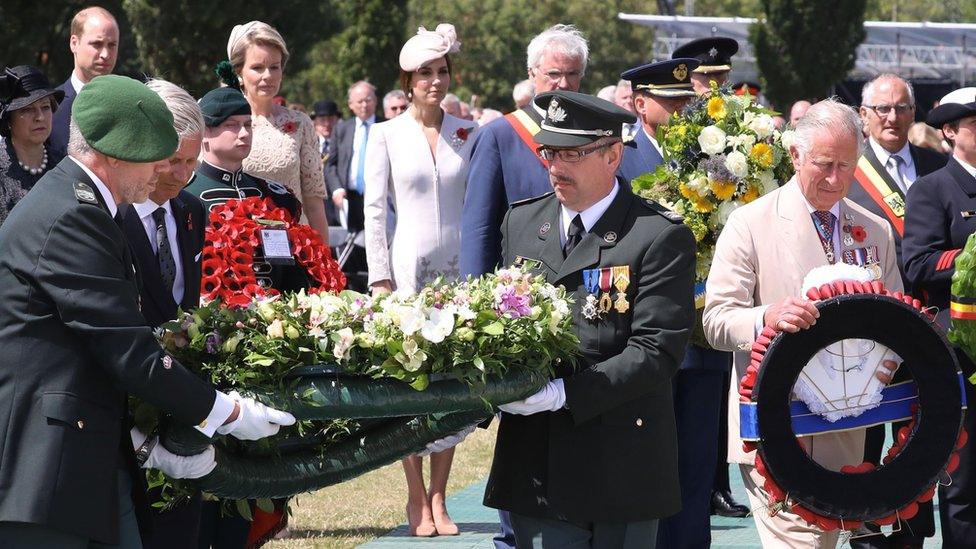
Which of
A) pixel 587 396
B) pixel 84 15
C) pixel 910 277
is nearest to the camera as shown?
pixel 587 396

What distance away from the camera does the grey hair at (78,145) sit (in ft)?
12.5

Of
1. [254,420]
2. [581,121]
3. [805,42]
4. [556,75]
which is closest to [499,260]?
[556,75]

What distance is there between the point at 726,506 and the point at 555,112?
402 cm

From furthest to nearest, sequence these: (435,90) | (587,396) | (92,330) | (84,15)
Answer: (84,15) < (435,90) < (587,396) < (92,330)

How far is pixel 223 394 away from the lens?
3994 mm

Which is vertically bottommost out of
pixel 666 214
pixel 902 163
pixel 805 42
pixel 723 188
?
pixel 805 42

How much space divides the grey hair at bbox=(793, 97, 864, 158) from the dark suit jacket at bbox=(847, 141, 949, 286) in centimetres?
168

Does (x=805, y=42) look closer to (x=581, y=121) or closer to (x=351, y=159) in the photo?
(x=351, y=159)

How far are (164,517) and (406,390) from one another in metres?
1.05

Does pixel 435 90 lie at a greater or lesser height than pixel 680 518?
greater

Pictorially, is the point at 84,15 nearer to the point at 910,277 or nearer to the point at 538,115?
the point at 538,115

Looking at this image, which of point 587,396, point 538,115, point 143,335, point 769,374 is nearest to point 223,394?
point 143,335

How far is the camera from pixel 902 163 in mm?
7855

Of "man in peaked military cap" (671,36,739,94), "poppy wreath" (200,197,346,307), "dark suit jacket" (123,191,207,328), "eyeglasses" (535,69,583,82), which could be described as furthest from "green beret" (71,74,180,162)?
"man in peaked military cap" (671,36,739,94)
